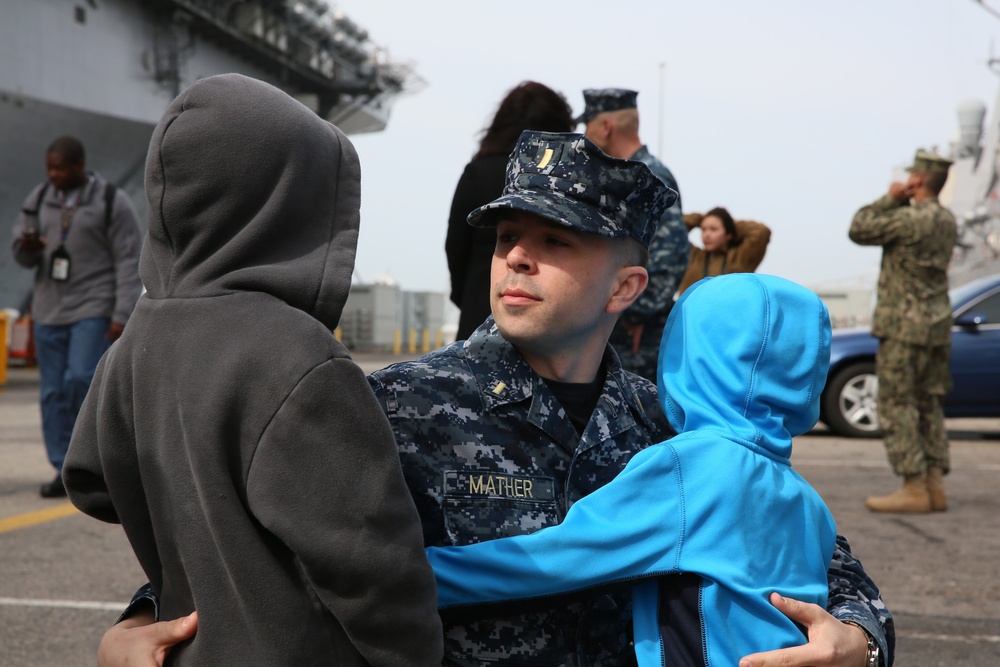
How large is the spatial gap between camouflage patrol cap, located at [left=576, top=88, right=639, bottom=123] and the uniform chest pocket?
3.29 m

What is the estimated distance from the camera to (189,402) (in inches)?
57.9

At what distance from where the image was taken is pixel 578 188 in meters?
1.95

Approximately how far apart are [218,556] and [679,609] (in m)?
0.73

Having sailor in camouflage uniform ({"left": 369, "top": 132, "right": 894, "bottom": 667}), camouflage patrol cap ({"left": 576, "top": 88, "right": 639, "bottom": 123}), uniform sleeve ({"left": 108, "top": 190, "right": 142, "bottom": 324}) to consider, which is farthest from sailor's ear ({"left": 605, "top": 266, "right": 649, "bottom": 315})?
uniform sleeve ({"left": 108, "top": 190, "right": 142, "bottom": 324})

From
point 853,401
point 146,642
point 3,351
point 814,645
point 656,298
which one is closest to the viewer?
point 146,642

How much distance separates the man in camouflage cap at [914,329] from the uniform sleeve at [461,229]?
11.0 feet

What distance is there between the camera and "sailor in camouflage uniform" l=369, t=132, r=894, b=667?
1799mm

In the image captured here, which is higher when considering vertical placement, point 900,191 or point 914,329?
point 900,191

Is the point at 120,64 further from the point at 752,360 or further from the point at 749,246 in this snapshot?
the point at 752,360

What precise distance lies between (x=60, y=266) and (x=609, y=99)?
12.1 feet

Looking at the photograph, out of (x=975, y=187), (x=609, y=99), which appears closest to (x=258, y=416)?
(x=609, y=99)

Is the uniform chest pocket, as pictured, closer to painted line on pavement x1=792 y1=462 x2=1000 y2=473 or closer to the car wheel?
painted line on pavement x1=792 y1=462 x2=1000 y2=473

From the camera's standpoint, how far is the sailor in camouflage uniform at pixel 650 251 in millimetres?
4670

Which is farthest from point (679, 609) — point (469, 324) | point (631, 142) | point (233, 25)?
point (233, 25)
